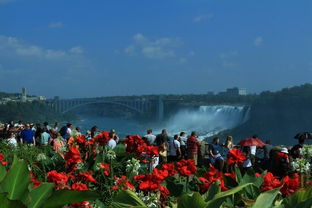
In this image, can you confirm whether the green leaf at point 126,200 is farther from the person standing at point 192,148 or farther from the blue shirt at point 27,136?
the blue shirt at point 27,136

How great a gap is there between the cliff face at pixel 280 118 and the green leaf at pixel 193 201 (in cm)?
7436

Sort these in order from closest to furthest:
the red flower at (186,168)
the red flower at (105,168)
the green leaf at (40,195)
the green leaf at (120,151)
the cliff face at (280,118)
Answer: the green leaf at (40,195), the red flower at (186,168), the red flower at (105,168), the green leaf at (120,151), the cliff face at (280,118)

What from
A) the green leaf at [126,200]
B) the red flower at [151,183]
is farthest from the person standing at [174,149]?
the green leaf at [126,200]

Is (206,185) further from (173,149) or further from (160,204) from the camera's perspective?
(173,149)

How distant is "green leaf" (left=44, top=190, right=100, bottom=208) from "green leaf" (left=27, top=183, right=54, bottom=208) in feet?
0.22

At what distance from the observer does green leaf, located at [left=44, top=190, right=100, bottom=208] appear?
195 cm

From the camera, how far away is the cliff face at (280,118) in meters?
78.8

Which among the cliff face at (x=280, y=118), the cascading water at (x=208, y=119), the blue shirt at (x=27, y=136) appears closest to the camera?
the blue shirt at (x=27, y=136)

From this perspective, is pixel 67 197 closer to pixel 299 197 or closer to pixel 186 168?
pixel 299 197

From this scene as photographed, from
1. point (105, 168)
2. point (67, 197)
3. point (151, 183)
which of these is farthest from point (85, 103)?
point (67, 197)

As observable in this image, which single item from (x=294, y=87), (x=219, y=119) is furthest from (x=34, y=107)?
(x=294, y=87)

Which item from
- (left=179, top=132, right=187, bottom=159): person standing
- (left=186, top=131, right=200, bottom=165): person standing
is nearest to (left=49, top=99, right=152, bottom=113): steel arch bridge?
(left=179, top=132, right=187, bottom=159): person standing

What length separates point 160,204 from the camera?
3.37 meters

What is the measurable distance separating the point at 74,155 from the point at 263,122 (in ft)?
262
